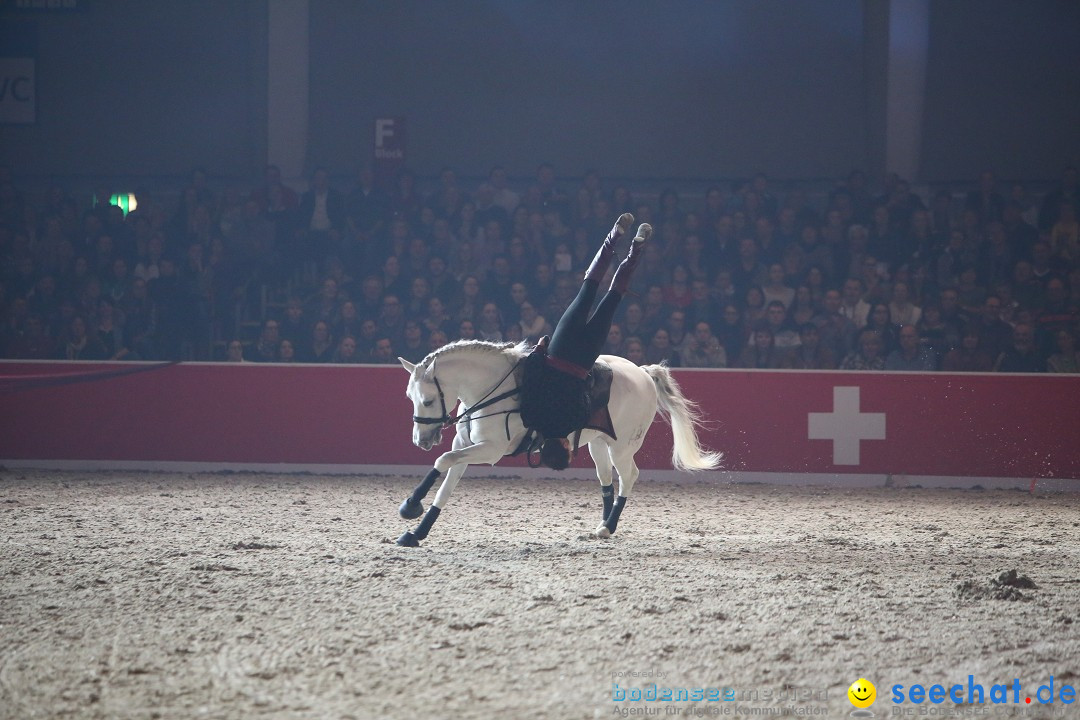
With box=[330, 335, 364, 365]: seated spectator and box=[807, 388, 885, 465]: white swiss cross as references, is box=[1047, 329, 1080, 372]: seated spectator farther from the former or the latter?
box=[330, 335, 364, 365]: seated spectator

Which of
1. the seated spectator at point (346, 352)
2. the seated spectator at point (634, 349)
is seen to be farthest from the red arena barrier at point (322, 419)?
the seated spectator at point (346, 352)

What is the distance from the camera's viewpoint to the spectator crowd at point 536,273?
11664 millimetres

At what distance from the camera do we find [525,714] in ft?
11.9

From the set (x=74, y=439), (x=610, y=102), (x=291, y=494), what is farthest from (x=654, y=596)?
(x=610, y=102)

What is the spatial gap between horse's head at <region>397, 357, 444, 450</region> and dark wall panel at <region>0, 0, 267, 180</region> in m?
9.33

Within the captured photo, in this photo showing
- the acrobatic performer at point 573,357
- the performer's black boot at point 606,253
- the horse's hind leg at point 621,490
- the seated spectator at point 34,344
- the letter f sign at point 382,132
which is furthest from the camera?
the letter f sign at point 382,132

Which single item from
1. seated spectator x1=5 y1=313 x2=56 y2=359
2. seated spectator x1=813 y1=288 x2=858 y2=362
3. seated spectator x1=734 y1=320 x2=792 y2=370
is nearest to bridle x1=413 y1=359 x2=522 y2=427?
seated spectator x1=734 y1=320 x2=792 y2=370

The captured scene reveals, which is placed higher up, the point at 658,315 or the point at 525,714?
the point at 658,315

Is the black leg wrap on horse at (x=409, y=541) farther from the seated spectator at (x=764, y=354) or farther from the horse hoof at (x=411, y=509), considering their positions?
the seated spectator at (x=764, y=354)

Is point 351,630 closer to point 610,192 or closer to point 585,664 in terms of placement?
point 585,664

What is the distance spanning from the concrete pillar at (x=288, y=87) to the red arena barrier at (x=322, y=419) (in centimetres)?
479

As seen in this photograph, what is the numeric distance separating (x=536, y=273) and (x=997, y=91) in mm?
7061

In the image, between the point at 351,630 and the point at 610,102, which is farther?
the point at 610,102

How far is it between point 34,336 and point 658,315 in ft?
24.6
